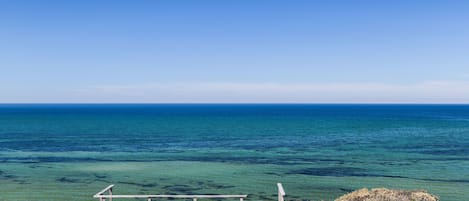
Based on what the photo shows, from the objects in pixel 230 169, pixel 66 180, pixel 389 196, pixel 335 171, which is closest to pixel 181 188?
pixel 66 180

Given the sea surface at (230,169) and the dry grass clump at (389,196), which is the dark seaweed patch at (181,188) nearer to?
the sea surface at (230,169)

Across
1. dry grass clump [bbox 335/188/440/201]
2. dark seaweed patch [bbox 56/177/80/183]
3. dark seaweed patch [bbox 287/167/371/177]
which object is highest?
dry grass clump [bbox 335/188/440/201]

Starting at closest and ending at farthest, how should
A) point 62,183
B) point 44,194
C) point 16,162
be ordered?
1. point 44,194
2. point 62,183
3. point 16,162

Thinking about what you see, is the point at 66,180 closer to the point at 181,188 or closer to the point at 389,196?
the point at 181,188

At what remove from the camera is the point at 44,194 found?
2625cm

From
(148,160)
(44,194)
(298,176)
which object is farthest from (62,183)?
(298,176)

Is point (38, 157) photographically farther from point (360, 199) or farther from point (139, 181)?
point (360, 199)

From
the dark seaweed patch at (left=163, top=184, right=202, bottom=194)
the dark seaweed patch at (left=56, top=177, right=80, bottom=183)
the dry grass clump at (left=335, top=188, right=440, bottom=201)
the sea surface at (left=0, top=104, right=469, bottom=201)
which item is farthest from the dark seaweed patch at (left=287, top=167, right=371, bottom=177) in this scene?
the dry grass clump at (left=335, top=188, right=440, bottom=201)

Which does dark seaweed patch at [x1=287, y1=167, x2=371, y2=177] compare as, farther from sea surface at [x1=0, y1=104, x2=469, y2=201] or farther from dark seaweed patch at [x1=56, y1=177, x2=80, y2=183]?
dark seaweed patch at [x1=56, y1=177, x2=80, y2=183]

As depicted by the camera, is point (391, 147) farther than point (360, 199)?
Yes

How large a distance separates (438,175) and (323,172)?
7.53 metres

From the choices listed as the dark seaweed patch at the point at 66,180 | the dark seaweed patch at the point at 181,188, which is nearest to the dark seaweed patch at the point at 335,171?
the dark seaweed patch at the point at 181,188

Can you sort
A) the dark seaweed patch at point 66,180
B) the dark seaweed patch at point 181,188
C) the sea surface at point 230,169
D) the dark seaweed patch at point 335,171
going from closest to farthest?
the dark seaweed patch at point 181,188 < the sea surface at point 230,169 < the dark seaweed patch at point 66,180 < the dark seaweed patch at point 335,171

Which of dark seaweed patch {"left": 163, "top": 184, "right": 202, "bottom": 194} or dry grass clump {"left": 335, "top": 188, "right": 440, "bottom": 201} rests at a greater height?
dry grass clump {"left": 335, "top": 188, "right": 440, "bottom": 201}
